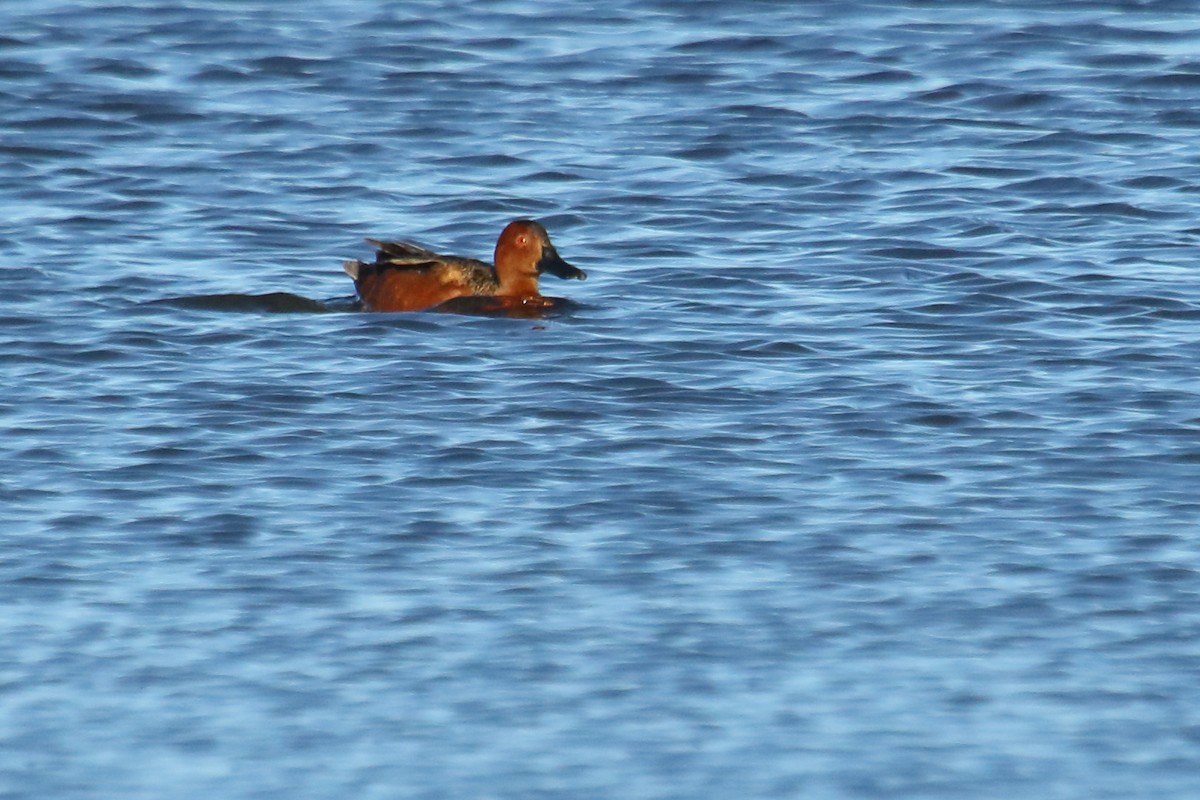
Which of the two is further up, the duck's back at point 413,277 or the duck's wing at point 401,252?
the duck's wing at point 401,252

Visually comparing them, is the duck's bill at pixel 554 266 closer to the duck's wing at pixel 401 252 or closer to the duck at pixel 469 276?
the duck at pixel 469 276

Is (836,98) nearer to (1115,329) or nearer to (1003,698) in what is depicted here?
(1115,329)

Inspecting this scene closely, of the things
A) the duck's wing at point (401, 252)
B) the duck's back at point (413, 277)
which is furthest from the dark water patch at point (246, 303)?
the duck's wing at point (401, 252)

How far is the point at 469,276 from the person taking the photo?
12672 millimetres

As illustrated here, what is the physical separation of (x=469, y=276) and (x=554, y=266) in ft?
1.56

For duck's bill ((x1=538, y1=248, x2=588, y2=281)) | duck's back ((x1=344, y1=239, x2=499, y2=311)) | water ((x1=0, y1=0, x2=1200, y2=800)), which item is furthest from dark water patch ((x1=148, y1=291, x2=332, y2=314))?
duck's bill ((x1=538, y1=248, x2=588, y2=281))

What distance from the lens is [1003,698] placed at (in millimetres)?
6777

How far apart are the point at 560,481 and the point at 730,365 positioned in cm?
222

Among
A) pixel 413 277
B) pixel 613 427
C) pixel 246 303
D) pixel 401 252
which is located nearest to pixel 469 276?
pixel 413 277

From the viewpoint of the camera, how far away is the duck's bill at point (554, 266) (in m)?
12.6

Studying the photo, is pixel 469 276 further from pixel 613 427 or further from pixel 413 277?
pixel 613 427

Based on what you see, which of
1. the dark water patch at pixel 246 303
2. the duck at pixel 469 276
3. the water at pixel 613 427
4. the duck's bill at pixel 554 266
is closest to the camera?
the water at pixel 613 427

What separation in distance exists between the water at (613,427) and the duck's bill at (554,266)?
0.25 meters

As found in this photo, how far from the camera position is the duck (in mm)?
12359
